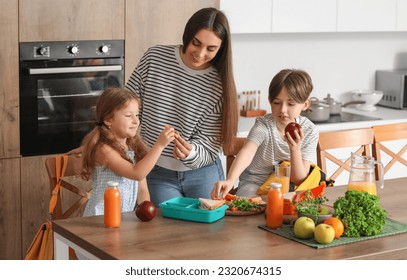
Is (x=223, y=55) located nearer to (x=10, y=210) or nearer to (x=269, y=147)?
(x=269, y=147)

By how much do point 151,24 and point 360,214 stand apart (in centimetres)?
204

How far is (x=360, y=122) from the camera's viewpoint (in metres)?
5.18

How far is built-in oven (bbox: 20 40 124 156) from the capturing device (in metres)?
4.16

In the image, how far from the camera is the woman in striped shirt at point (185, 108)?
3.45 meters

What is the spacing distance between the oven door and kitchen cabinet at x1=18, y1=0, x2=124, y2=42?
135mm

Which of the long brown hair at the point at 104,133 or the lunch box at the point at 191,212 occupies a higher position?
the long brown hair at the point at 104,133

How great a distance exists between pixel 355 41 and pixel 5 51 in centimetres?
273

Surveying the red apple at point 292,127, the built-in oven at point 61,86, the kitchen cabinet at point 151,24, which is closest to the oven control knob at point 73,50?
the built-in oven at point 61,86

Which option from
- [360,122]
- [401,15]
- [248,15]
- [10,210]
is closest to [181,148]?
[10,210]

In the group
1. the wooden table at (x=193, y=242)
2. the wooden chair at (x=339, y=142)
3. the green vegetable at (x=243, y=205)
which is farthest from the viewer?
the wooden chair at (x=339, y=142)

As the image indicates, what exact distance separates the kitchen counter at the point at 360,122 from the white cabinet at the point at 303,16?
0.58 m

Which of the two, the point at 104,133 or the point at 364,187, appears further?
the point at 104,133

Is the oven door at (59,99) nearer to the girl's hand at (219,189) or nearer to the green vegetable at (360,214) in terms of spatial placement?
the girl's hand at (219,189)

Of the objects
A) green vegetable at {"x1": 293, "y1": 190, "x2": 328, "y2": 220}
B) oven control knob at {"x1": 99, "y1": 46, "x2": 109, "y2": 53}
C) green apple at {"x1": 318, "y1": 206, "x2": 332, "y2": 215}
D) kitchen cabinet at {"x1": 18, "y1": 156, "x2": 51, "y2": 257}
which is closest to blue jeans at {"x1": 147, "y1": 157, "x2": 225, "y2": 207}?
green vegetable at {"x1": 293, "y1": 190, "x2": 328, "y2": 220}
